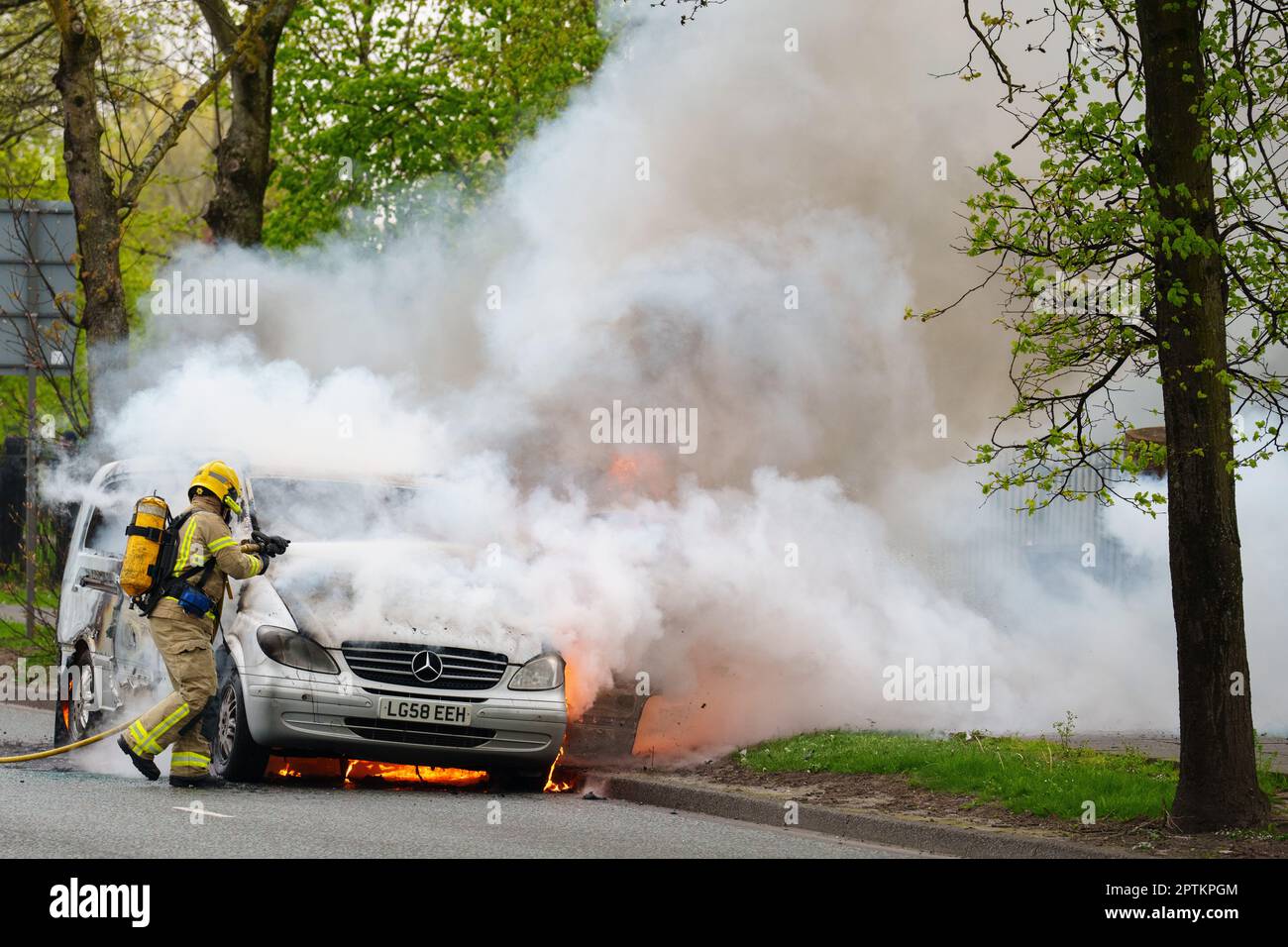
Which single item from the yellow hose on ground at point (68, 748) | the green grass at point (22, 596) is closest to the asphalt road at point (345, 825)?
the yellow hose on ground at point (68, 748)

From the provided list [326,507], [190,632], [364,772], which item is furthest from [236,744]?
[326,507]

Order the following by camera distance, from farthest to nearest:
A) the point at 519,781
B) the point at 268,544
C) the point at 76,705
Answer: the point at 76,705, the point at 519,781, the point at 268,544

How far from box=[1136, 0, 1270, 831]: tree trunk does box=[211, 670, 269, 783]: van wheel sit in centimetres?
484

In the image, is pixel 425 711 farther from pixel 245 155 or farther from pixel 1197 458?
pixel 245 155

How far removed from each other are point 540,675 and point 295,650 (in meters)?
1.40

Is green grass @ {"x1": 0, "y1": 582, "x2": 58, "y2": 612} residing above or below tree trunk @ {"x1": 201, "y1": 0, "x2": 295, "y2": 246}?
below

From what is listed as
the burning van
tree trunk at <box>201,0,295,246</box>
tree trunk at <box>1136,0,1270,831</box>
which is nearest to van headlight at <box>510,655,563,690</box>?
the burning van

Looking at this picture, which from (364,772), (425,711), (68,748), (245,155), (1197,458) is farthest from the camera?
(245,155)

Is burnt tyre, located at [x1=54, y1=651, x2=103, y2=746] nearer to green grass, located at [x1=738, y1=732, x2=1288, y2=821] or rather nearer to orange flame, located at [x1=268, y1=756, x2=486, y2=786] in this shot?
orange flame, located at [x1=268, y1=756, x2=486, y2=786]

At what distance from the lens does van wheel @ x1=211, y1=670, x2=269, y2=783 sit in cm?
989

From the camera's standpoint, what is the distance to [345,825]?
28.5 ft

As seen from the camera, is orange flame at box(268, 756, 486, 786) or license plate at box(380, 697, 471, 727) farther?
orange flame at box(268, 756, 486, 786)

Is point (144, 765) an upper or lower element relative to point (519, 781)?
upper
